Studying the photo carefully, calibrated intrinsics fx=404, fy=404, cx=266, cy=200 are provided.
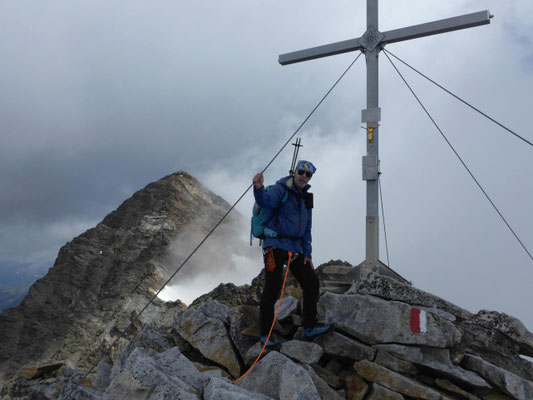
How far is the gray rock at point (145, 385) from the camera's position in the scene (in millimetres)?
4801

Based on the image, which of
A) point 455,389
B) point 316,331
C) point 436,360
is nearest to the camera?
point 455,389

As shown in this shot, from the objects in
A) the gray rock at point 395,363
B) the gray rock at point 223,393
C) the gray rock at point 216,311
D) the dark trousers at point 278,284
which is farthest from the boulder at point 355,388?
the gray rock at point 216,311

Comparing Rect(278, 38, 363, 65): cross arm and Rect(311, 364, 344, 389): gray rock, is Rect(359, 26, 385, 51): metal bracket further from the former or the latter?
Rect(311, 364, 344, 389): gray rock

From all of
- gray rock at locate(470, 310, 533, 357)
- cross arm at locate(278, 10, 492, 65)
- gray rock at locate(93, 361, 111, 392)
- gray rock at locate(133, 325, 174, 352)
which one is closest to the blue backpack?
gray rock at locate(133, 325, 174, 352)

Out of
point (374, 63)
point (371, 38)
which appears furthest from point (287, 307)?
point (371, 38)

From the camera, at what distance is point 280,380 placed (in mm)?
6016

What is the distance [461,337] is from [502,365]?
1511 millimetres

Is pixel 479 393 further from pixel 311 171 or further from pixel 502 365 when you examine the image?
pixel 311 171

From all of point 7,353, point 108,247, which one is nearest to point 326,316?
point 7,353

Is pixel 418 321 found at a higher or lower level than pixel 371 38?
lower

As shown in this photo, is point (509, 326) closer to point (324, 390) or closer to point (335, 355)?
point (335, 355)

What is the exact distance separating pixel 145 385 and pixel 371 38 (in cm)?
1041

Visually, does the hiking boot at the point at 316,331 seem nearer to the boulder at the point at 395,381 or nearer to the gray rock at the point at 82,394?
the boulder at the point at 395,381

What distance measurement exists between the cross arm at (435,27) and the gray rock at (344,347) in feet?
27.2
